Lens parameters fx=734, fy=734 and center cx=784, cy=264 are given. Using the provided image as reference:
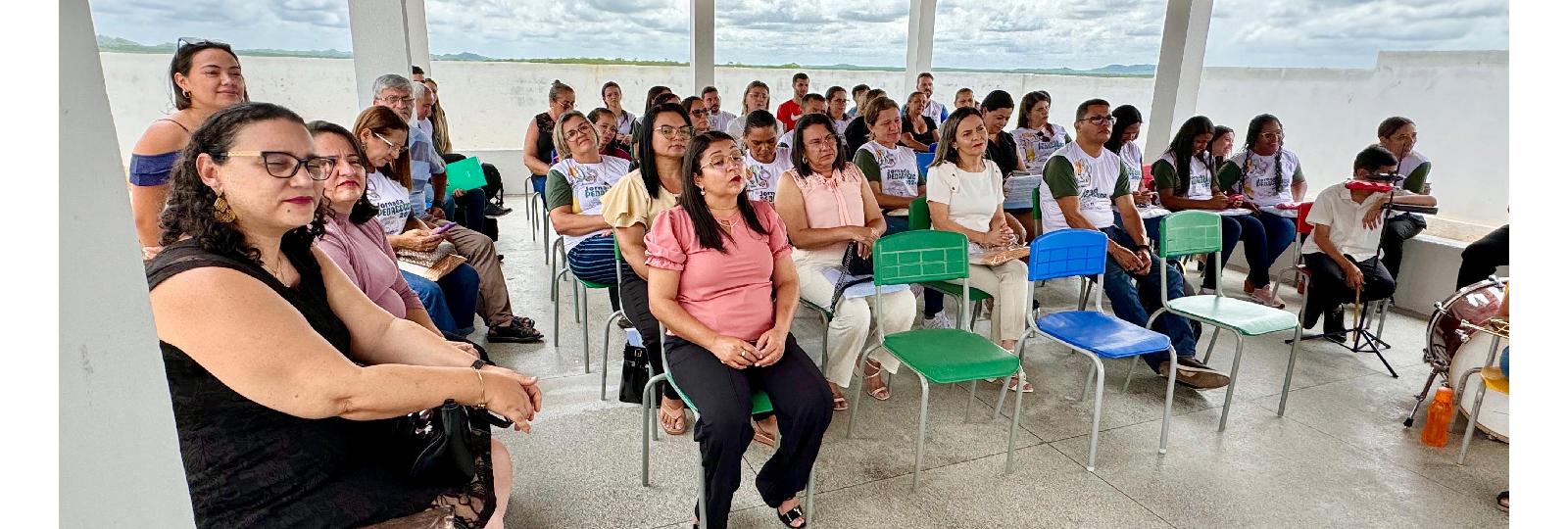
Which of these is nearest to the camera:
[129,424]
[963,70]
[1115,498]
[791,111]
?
[129,424]

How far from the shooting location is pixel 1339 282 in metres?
3.93

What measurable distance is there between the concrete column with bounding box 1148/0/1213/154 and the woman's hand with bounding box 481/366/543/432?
25.4ft

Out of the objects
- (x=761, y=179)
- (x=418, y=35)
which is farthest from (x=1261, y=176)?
(x=418, y=35)

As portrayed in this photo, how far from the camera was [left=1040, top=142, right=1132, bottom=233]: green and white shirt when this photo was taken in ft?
12.6

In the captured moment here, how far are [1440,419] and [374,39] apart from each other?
234 inches

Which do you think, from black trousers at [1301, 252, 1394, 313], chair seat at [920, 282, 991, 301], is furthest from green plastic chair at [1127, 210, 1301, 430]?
black trousers at [1301, 252, 1394, 313]

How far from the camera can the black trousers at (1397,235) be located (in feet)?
15.6

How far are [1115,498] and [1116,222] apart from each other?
238 centimetres

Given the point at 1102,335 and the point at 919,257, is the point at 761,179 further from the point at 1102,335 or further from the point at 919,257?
the point at 1102,335

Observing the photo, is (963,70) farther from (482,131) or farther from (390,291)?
(390,291)

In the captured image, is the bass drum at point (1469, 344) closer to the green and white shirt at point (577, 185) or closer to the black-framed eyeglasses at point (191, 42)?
the green and white shirt at point (577, 185)

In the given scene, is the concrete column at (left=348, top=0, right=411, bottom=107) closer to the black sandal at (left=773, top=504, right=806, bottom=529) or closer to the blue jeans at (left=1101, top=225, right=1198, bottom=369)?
the black sandal at (left=773, top=504, right=806, bottom=529)

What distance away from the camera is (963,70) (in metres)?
10.9
